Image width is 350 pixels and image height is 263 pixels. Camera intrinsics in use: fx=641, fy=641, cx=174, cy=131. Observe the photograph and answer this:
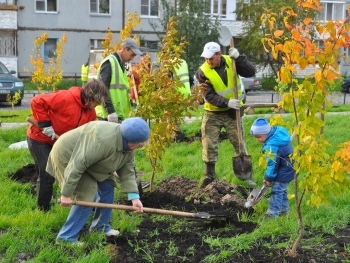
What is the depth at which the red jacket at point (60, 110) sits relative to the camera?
6.29m

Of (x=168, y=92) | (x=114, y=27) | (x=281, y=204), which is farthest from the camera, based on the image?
(x=114, y=27)

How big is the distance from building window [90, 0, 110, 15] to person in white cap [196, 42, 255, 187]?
93.6 feet

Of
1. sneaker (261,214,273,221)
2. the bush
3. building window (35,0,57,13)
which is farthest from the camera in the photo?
building window (35,0,57,13)

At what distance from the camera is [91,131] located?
532cm

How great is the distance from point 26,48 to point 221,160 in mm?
26169

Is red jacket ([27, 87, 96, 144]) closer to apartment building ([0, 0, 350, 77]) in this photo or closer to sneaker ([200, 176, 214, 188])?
sneaker ([200, 176, 214, 188])

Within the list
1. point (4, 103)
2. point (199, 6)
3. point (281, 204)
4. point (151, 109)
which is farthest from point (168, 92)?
point (199, 6)

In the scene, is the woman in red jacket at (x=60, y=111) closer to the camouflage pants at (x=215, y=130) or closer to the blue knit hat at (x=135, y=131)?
the blue knit hat at (x=135, y=131)

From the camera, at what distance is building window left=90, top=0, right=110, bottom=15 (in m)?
35.8

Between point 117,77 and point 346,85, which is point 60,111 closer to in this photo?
point 117,77

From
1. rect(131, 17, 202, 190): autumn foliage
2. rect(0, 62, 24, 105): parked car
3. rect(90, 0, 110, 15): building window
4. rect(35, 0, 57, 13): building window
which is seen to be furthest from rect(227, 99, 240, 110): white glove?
rect(90, 0, 110, 15): building window

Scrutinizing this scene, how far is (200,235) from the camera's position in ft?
20.0

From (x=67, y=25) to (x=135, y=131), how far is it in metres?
30.9

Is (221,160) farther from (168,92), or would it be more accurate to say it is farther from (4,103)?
(4,103)
